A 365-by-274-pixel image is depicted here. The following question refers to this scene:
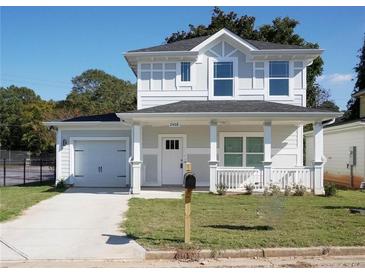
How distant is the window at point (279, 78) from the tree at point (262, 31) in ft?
54.4

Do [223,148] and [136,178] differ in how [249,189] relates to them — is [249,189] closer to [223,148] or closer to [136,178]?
[223,148]

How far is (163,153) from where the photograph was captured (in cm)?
2022

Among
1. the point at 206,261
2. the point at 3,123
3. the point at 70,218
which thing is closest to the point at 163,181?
the point at 70,218

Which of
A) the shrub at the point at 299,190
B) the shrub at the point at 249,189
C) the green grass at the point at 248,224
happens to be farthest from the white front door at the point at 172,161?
the green grass at the point at 248,224

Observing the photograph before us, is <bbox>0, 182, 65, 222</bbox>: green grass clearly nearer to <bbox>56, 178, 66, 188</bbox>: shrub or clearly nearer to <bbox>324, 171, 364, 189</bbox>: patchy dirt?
<bbox>56, 178, 66, 188</bbox>: shrub

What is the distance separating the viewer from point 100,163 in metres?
20.8

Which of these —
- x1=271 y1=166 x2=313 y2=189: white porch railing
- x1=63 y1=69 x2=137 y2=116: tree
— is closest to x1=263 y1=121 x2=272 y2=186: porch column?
x1=271 y1=166 x2=313 y2=189: white porch railing

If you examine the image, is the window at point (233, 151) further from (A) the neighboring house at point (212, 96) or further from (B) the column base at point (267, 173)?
(B) the column base at point (267, 173)

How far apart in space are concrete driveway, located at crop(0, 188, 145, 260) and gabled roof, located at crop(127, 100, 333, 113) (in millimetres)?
4810

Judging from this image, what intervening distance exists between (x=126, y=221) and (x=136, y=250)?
3121mm

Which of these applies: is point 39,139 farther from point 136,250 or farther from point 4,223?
point 136,250

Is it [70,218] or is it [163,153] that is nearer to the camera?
[70,218]

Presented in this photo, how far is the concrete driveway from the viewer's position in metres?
7.56

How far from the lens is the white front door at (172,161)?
2016 centimetres
